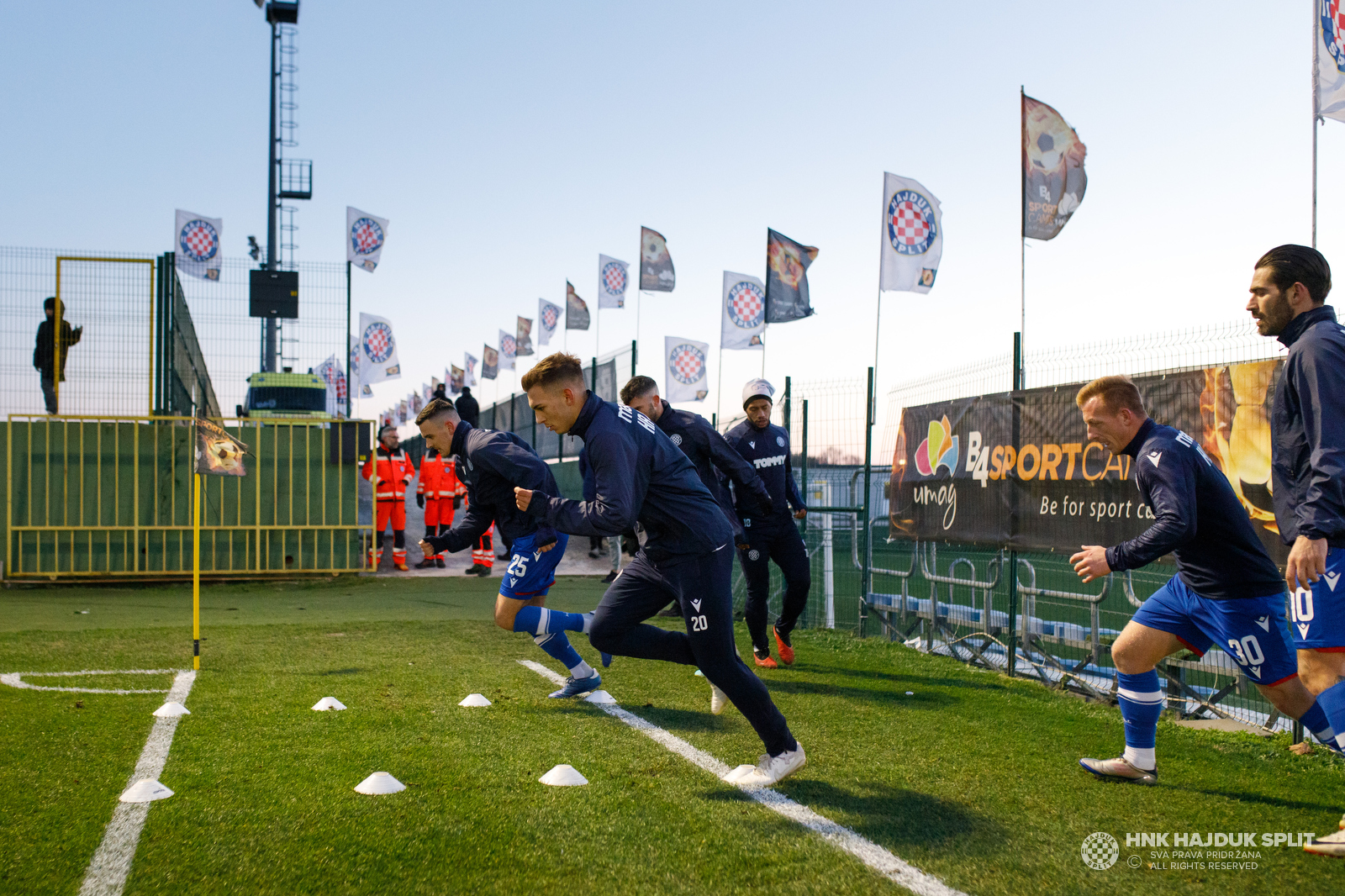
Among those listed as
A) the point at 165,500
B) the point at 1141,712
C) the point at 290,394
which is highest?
the point at 290,394

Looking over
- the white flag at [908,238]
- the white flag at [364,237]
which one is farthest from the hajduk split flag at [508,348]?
the white flag at [908,238]

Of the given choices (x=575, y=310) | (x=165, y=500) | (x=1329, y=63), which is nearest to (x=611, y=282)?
(x=575, y=310)

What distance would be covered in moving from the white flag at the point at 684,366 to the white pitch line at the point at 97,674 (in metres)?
Result: 17.2

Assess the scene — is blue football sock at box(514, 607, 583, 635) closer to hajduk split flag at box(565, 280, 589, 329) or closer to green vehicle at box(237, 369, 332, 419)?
green vehicle at box(237, 369, 332, 419)

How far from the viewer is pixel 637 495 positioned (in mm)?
3807

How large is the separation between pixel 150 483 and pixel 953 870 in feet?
43.1

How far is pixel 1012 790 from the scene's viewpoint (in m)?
3.99

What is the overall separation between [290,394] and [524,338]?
12.9m

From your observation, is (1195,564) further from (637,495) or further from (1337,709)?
(637,495)

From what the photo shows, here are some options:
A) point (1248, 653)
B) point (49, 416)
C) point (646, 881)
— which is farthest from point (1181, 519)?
point (49, 416)

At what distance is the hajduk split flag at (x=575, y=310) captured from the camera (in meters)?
26.3

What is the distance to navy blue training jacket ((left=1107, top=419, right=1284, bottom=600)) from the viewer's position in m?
3.60

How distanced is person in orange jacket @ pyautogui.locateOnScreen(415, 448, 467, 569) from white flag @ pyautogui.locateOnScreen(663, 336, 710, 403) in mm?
8951

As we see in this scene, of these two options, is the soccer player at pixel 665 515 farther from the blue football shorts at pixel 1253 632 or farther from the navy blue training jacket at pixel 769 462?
the navy blue training jacket at pixel 769 462
